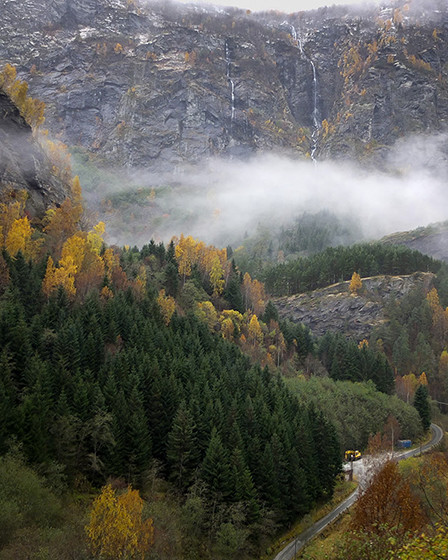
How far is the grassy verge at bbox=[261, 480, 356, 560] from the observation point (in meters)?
57.8

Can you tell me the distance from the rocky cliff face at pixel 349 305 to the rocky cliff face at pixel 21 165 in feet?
346

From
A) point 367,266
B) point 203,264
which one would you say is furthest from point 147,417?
point 367,266

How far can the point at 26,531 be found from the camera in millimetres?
34219

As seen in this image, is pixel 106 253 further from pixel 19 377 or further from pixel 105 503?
pixel 105 503

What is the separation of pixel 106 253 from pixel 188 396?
4922cm

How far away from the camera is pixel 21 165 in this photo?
10888cm

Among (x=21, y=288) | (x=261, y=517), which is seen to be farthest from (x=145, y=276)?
(x=261, y=517)

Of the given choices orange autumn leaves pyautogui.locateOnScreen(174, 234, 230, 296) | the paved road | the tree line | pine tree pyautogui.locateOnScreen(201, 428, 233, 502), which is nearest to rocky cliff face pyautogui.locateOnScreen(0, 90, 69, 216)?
orange autumn leaves pyautogui.locateOnScreen(174, 234, 230, 296)

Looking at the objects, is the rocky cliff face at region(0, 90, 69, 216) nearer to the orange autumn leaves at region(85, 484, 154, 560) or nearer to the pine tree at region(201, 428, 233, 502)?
the pine tree at region(201, 428, 233, 502)

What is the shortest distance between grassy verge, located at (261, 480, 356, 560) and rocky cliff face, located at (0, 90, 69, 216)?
82975mm

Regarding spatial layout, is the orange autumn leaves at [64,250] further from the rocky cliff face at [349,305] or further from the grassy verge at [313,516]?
the rocky cliff face at [349,305]

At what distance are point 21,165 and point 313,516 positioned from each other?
3644 inches

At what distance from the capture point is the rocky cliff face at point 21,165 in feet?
341

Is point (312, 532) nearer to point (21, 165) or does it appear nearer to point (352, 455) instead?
point (352, 455)
